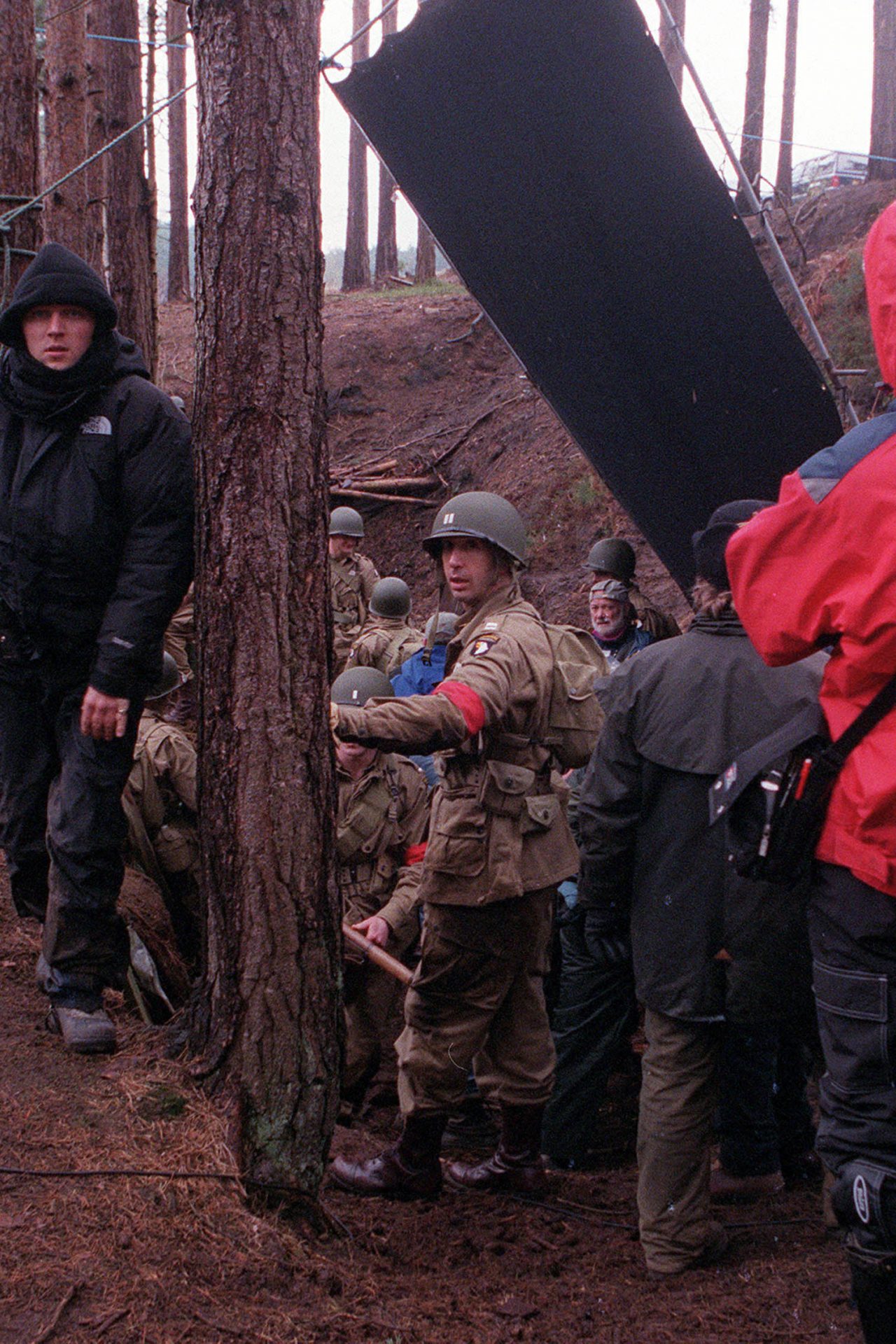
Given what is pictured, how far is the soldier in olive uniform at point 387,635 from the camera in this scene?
9055 mm

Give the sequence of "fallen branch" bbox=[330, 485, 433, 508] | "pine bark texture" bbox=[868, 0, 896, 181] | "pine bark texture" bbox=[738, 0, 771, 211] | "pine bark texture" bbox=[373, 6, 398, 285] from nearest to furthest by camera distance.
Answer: "fallen branch" bbox=[330, 485, 433, 508] → "pine bark texture" bbox=[868, 0, 896, 181] → "pine bark texture" bbox=[738, 0, 771, 211] → "pine bark texture" bbox=[373, 6, 398, 285]

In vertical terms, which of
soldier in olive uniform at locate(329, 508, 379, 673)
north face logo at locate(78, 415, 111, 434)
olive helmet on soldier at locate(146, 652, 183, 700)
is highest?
north face logo at locate(78, 415, 111, 434)

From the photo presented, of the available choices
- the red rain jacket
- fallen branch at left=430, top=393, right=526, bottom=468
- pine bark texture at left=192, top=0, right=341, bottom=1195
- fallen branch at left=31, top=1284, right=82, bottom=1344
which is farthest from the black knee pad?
fallen branch at left=430, top=393, right=526, bottom=468

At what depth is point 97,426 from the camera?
378 centimetres

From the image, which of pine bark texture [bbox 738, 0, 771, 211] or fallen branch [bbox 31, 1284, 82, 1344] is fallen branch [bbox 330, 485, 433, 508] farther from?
fallen branch [bbox 31, 1284, 82, 1344]

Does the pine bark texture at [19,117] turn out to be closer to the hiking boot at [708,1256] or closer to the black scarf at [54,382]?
the black scarf at [54,382]

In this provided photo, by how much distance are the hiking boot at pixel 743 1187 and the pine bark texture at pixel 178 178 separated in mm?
21429

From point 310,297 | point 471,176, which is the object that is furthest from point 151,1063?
point 471,176

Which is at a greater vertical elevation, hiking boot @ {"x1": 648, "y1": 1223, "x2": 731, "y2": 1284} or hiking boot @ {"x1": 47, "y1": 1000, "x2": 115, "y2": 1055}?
hiking boot @ {"x1": 47, "y1": 1000, "x2": 115, "y2": 1055}

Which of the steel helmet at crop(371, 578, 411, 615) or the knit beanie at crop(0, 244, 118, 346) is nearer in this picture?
the knit beanie at crop(0, 244, 118, 346)

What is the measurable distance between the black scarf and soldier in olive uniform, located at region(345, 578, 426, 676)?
5.22 m

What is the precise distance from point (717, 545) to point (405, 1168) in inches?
99.4

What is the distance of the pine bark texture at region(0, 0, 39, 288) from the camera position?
259 inches

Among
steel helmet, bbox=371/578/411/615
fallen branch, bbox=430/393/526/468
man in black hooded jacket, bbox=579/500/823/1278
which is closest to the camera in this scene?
man in black hooded jacket, bbox=579/500/823/1278
